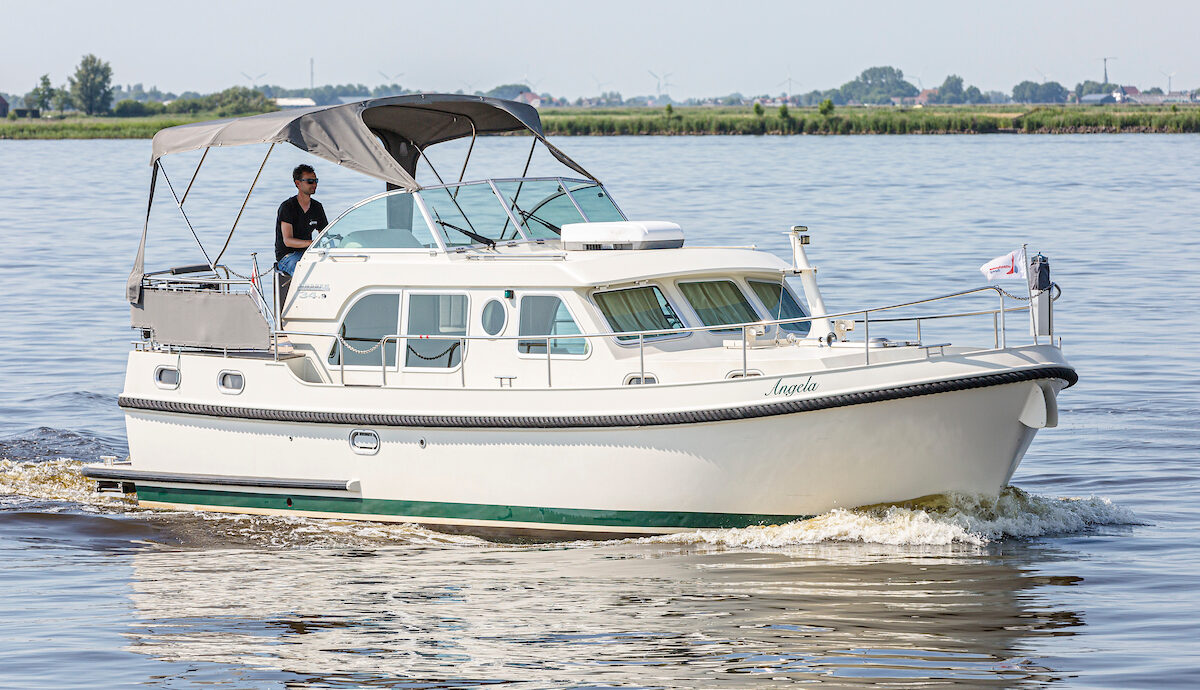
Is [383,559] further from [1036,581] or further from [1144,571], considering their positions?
[1144,571]

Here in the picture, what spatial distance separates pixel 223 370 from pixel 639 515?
13.0 ft

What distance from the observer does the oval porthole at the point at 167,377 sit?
12547 mm

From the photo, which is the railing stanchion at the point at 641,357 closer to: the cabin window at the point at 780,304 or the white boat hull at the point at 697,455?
the white boat hull at the point at 697,455

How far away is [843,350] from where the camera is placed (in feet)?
36.0

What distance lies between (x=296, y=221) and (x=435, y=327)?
2.14 m

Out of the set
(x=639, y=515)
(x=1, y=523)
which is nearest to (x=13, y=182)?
(x=1, y=523)

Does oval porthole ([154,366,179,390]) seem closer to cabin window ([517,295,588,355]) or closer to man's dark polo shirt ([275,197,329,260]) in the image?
man's dark polo shirt ([275,197,329,260])

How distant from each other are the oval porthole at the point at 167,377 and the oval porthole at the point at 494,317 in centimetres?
306

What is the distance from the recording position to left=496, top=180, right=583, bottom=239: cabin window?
12594 mm

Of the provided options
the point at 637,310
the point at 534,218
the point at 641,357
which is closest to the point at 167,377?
the point at 534,218

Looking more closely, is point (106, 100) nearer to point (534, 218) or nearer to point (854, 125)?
point (854, 125)

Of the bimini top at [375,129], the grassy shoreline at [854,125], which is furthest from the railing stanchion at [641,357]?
the grassy shoreline at [854,125]

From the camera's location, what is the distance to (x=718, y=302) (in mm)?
11984

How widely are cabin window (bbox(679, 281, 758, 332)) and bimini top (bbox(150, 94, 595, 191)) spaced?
7.27 feet
